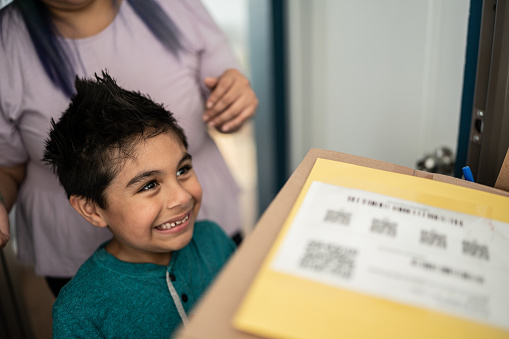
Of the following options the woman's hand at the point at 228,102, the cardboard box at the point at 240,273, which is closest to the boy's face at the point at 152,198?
the woman's hand at the point at 228,102

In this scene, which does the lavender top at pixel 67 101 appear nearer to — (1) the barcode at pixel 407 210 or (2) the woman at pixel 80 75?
(2) the woman at pixel 80 75

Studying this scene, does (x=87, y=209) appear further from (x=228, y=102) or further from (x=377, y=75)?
(x=377, y=75)

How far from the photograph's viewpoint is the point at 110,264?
74cm

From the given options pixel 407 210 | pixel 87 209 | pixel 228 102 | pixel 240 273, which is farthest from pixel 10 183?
pixel 407 210

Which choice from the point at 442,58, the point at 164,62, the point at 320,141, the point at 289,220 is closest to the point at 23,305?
the point at 164,62

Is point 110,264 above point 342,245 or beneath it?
beneath

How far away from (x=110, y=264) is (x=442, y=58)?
0.96 metres

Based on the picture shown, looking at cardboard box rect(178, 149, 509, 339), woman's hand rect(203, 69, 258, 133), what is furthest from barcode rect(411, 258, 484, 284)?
woman's hand rect(203, 69, 258, 133)

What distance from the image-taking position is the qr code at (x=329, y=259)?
0.38m

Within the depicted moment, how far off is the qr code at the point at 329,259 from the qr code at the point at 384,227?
4cm

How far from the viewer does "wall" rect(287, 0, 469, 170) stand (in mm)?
1099

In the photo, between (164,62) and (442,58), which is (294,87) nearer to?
(442,58)

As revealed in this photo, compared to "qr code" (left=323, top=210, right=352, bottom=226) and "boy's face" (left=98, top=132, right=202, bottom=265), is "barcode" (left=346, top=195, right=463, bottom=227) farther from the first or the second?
"boy's face" (left=98, top=132, right=202, bottom=265)

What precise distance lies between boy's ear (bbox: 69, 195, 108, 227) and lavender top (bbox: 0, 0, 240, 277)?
8 centimetres
